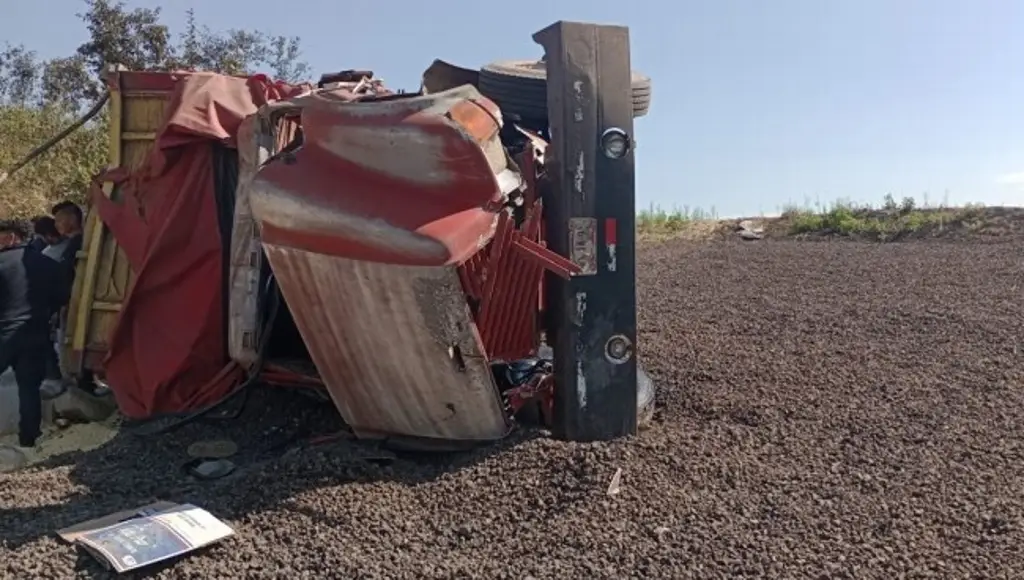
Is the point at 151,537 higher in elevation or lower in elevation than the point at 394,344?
lower

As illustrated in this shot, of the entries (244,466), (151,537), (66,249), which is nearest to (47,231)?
(66,249)

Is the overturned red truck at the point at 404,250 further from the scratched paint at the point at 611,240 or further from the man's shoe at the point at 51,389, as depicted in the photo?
the man's shoe at the point at 51,389

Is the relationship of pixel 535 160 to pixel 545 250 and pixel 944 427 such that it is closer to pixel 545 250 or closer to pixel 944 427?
pixel 545 250

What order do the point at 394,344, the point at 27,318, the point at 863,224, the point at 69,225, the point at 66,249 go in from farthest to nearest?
the point at 863,224, the point at 69,225, the point at 66,249, the point at 27,318, the point at 394,344

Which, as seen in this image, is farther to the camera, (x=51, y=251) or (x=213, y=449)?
(x=51, y=251)

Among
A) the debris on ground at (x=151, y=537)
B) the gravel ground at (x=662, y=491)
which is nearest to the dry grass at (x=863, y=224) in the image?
the gravel ground at (x=662, y=491)

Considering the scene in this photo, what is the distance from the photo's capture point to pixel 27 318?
5.77m

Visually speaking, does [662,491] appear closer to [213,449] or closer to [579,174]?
[579,174]

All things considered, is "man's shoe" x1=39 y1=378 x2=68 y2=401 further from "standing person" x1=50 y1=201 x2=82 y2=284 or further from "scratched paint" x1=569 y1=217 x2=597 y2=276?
"scratched paint" x1=569 y1=217 x2=597 y2=276

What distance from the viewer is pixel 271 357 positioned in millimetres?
5234

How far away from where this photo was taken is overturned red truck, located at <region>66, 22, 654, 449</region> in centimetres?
402

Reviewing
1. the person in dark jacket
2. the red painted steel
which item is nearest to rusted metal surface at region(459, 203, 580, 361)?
the red painted steel

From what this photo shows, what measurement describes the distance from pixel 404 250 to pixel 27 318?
300cm

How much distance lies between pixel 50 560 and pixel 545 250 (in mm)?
2149
